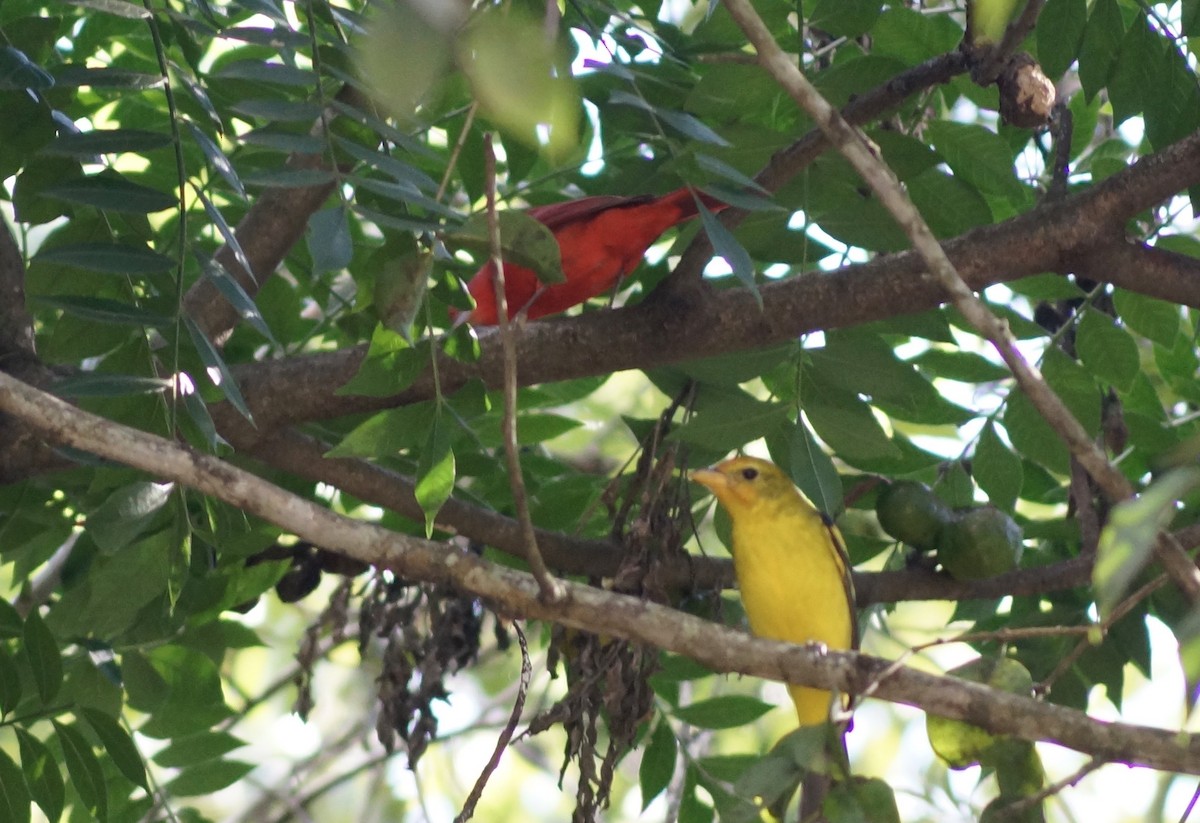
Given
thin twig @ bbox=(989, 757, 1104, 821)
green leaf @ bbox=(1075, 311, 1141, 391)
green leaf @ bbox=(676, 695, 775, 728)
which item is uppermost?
green leaf @ bbox=(1075, 311, 1141, 391)

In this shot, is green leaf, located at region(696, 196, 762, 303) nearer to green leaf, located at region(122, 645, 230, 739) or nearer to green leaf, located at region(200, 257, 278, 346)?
green leaf, located at region(200, 257, 278, 346)

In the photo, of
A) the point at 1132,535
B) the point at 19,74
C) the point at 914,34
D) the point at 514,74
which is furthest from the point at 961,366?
the point at 514,74

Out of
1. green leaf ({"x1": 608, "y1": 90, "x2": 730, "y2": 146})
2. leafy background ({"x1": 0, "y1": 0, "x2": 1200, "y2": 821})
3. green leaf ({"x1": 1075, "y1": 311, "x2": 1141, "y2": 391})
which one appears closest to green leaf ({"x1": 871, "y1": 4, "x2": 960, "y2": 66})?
leafy background ({"x1": 0, "y1": 0, "x2": 1200, "y2": 821})

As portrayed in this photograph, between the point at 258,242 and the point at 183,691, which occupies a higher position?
the point at 258,242

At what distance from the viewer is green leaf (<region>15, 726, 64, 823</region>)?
10.1 ft

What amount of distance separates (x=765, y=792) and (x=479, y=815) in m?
5.75

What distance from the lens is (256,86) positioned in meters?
3.51

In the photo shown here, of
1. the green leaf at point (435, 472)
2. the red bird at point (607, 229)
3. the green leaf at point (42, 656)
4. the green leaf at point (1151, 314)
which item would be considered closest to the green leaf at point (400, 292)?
the green leaf at point (435, 472)

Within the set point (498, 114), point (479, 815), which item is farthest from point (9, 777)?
point (479, 815)

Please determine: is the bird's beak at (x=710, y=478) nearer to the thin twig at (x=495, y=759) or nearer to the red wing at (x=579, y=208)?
the red wing at (x=579, y=208)

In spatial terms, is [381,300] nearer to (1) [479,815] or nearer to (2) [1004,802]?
(2) [1004,802]

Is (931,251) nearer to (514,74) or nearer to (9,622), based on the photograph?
(514,74)

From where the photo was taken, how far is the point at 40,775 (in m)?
3.11

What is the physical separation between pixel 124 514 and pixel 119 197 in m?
0.65
